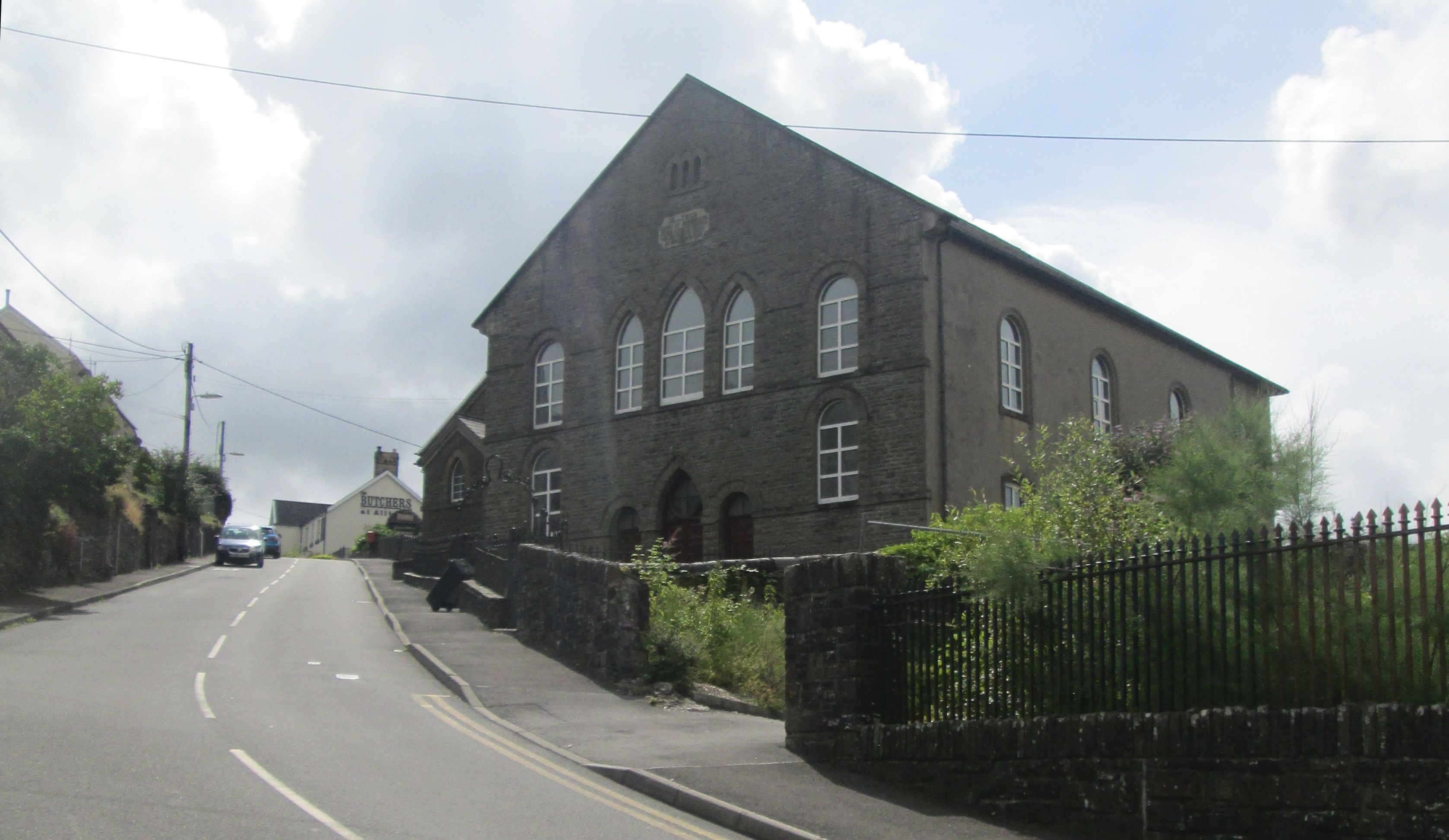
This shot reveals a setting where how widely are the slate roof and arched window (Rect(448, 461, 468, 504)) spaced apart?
3142 inches

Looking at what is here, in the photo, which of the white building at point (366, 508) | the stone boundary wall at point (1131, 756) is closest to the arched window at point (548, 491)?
the stone boundary wall at point (1131, 756)

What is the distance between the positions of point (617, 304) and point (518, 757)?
21.0m

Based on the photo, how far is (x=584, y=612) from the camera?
19.1 meters

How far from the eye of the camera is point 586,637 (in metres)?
18.8

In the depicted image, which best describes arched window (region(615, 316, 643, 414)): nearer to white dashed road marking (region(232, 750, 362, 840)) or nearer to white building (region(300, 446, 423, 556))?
white dashed road marking (region(232, 750, 362, 840))

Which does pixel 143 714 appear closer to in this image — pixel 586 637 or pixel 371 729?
pixel 371 729

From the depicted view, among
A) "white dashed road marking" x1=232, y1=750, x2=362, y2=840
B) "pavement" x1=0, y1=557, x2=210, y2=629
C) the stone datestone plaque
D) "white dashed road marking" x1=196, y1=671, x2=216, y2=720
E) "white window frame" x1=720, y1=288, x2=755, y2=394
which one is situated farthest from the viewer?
the stone datestone plaque

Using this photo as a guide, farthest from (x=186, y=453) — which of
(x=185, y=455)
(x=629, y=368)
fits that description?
(x=629, y=368)

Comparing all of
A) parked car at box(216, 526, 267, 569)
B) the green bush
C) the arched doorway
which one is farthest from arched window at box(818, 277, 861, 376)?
parked car at box(216, 526, 267, 569)

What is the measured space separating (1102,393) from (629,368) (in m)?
11.5

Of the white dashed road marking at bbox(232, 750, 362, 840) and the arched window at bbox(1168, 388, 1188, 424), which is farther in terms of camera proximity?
the arched window at bbox(1168, 388, 1188, 424)

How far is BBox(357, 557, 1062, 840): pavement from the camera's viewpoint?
9.91m

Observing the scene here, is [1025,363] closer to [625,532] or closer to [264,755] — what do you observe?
[625,532]

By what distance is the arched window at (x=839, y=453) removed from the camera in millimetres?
26828
